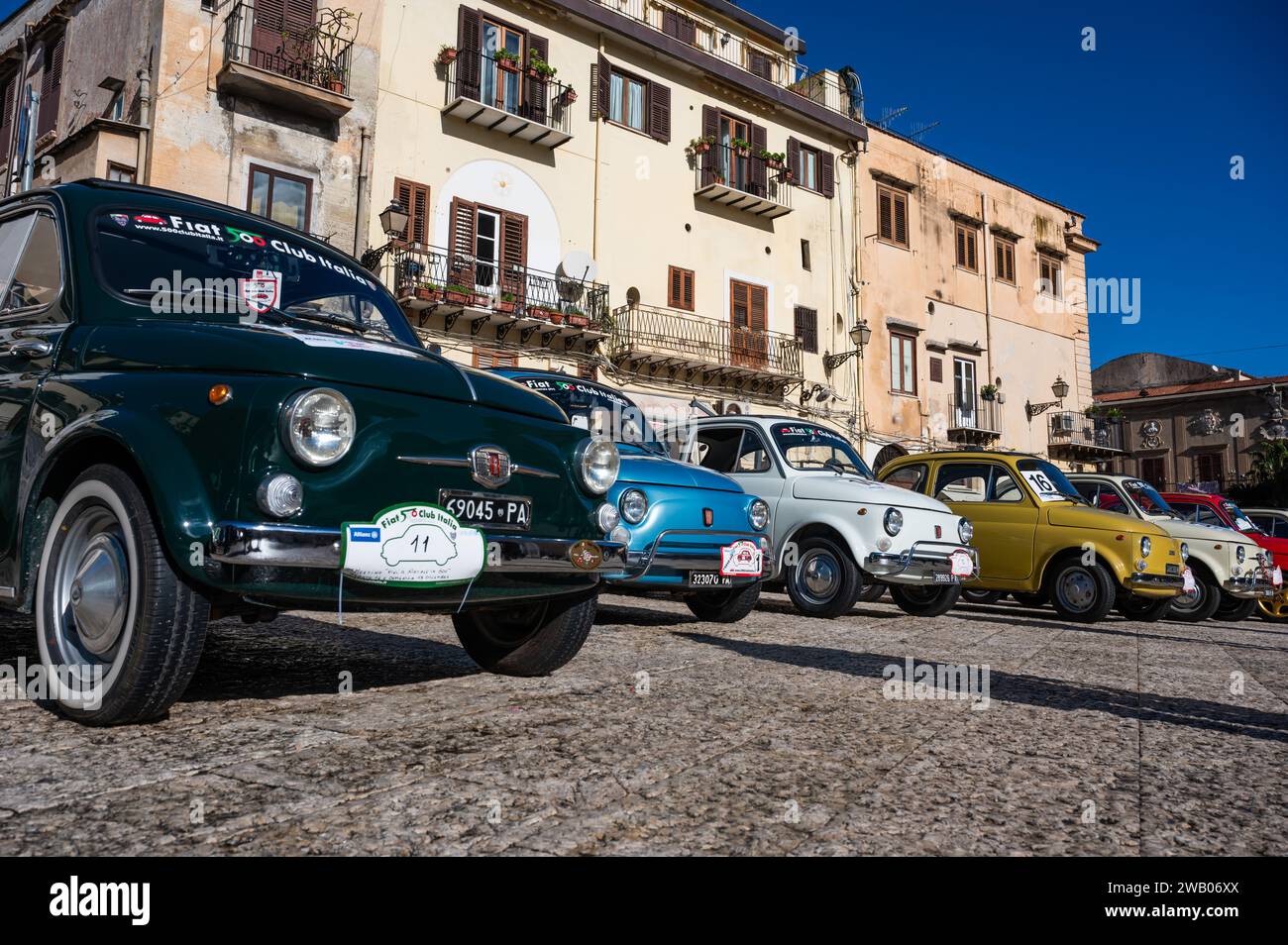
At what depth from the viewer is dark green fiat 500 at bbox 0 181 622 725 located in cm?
268

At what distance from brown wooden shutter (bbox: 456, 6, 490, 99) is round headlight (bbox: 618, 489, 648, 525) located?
14.4m

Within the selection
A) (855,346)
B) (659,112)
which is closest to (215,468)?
(659,112)

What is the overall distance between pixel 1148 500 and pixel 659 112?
14.2 meters

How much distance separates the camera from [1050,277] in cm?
3189

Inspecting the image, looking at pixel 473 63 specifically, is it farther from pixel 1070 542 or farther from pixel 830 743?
pixel 830 743

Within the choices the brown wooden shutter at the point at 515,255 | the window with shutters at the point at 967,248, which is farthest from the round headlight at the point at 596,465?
the window with shutters at the point at 967,248

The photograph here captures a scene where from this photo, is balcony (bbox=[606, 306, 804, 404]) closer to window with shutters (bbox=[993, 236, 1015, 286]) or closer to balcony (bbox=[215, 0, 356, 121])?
balcony (bbox=[215, 0, 356, 121])

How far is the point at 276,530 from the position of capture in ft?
8.69

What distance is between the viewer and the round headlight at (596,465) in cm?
359

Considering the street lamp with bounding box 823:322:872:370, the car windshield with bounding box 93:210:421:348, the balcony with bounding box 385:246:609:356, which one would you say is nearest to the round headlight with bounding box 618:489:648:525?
the car windshield with bounding box 93:210:421:348

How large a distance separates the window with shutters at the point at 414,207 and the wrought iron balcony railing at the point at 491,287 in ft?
0.81

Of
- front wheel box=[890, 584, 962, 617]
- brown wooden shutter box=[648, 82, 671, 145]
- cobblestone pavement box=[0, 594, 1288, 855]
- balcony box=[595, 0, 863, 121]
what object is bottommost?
cobblestone pavement box=[0, 594, 1288, 855]
